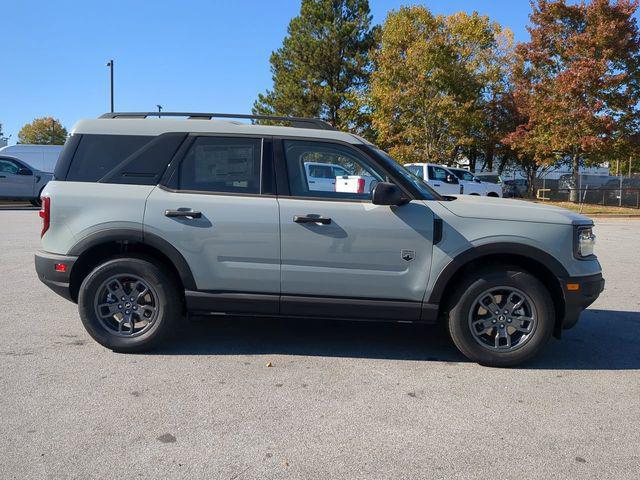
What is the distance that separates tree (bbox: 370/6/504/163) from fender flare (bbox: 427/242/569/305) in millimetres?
27380

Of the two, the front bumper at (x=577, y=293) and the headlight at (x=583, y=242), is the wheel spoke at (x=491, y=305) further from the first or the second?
the headlight at (x=583, y=242)

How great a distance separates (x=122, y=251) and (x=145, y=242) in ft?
1.17

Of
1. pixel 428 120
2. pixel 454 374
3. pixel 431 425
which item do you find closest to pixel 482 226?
pixel 454 374

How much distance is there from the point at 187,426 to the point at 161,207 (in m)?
1.89

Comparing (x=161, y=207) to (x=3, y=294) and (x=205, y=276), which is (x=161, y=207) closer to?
Result: (x=205, y=276)

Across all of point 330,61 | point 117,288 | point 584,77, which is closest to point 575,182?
point 584,77

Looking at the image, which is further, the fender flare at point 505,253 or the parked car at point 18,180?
the parked car at point 18,180

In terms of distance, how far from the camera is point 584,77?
2652 cm

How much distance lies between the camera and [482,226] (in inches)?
177

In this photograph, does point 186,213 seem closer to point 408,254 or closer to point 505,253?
point 408,254

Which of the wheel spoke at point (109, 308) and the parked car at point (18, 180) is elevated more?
the parked car at point (18, 180)

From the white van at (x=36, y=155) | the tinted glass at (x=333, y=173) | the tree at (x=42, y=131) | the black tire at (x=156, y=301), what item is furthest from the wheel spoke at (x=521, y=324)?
the tree at (x=42, y=131)

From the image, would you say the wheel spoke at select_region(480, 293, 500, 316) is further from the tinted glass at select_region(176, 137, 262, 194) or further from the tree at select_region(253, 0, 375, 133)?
the tree at select_region(253, 0, 375, 133)

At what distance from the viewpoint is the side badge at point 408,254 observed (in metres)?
4.47
